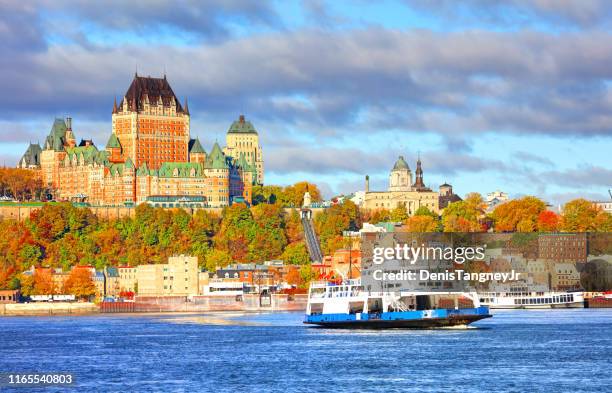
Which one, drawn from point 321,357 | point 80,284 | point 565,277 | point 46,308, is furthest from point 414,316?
point 80,284

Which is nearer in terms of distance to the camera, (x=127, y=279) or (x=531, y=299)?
(x=531, y=299)

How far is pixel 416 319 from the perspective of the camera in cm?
11019

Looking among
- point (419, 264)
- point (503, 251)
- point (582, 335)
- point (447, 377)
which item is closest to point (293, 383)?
point (447, 377)

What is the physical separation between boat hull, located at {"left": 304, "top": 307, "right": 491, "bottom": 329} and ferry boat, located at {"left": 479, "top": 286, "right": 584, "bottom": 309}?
50336 mm

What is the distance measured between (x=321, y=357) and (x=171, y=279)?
98.5 meters

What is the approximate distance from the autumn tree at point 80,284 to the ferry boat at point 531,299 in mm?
49092

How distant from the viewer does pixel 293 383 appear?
75.4 meters

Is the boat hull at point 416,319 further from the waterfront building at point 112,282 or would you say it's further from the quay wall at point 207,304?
the waterfront building at point 112,282

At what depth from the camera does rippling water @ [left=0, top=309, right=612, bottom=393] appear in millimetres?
74750

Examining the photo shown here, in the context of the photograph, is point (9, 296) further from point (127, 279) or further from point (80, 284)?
point (127, 279)

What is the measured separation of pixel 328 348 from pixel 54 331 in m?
35.7

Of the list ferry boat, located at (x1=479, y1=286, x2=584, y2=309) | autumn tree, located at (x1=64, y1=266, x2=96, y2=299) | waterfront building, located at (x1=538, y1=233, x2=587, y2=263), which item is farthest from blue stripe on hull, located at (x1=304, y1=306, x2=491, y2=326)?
waterfront building, located at (x1=538, y1=233, x2=587, y2=263)

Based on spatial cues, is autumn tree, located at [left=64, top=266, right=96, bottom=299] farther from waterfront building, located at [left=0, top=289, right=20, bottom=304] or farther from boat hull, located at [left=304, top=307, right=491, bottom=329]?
boat hull, located at [left=304, top=307, right=491, bottom=329]

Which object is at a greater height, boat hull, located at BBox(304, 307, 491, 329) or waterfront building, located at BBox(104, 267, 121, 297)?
waterfront building, located at BBox(104, 267, 121, 297)
